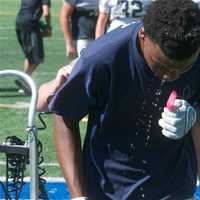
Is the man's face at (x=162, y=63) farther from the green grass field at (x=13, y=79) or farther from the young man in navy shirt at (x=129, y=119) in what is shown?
the green grass field at (x=13, y=79)

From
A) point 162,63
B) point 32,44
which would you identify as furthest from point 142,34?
point 32,44

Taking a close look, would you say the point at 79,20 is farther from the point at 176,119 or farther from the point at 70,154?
the point at 176,119

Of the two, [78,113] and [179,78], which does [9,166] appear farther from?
[179,78]

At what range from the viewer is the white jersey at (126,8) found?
27.9ft

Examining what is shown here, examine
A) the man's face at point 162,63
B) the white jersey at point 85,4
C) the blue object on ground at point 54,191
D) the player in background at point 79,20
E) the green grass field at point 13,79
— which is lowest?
the green grass field at point 13,79

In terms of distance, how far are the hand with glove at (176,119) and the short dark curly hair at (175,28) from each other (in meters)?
0.34

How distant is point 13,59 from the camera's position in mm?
15898

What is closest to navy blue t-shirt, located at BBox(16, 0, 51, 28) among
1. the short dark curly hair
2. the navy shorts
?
the navy shorts

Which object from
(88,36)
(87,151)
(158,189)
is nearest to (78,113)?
(87,151)

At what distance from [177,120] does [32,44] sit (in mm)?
8490

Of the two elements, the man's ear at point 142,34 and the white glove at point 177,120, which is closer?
the man's ear at point 142,34

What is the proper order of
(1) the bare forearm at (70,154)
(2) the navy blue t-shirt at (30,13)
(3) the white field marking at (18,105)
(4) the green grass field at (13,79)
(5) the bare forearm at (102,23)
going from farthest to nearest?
(2) the navy blue t-shirt at (30,13) < (3) the white field marking at (18,105) < (5) the bare forearm at (102,23) < (4) the green grass field at (13,79) < (1) the bare forearm at (70,154)

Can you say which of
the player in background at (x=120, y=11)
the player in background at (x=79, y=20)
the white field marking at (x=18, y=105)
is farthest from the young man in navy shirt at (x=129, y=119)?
the white field marking at (x=18, y=105)

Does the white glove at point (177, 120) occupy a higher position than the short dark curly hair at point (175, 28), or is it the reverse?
the short dark curly hair at point (175, 28)
